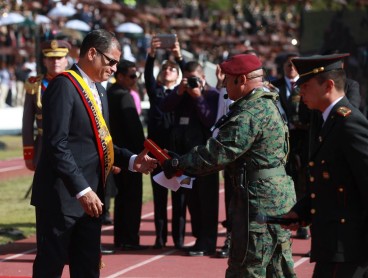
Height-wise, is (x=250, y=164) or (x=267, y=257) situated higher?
(x=250, y=164)

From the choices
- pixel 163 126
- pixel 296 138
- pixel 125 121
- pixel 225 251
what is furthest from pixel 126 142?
pixel 296 138

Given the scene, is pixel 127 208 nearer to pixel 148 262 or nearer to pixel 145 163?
pixel 148 262

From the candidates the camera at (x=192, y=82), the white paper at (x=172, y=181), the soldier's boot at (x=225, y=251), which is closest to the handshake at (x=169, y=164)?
the white paper at (x=172, y=181)

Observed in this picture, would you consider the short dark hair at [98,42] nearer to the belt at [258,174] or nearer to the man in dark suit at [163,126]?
the belt at [258,174]

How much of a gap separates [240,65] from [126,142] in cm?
Result: 460

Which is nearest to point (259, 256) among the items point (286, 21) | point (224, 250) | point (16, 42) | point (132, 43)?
point (224, 250)

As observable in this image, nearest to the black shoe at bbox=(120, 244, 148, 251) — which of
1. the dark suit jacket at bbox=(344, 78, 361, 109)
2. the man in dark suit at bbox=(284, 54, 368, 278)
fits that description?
the dark suit jacket at bbox=(344, 78, 361, 109)

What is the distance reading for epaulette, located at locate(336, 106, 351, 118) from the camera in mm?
5613

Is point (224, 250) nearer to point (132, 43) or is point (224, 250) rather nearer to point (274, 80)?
point (274, 80)

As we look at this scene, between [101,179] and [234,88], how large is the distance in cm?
114

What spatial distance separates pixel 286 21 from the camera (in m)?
52.1

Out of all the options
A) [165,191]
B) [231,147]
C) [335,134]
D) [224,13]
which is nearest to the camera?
[335,134]

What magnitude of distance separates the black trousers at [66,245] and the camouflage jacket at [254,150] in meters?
0.87

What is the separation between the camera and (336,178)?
18.5ft
